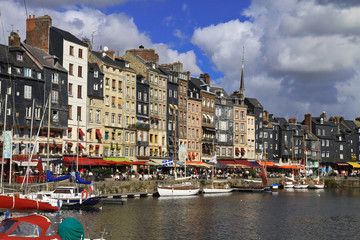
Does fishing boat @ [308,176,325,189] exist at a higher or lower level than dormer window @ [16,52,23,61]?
lower

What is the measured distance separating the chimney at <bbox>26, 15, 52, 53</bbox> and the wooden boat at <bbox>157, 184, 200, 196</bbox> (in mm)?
25135

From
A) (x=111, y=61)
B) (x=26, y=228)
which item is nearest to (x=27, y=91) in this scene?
(x=111, y=61)

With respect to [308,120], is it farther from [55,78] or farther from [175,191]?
[55,78]

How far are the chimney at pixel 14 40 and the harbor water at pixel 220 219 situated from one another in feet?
84.3

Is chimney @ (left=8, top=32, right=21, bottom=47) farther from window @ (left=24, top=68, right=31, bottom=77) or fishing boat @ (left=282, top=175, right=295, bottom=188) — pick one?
fishing boat @ (left=282, top=175, right=295, bottom=188)

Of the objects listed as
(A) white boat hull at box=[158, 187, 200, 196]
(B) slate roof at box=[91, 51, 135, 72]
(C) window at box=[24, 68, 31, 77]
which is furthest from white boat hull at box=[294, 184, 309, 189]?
(C) window at box=[24, 68, 31, 77]

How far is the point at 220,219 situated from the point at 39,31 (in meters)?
41.2

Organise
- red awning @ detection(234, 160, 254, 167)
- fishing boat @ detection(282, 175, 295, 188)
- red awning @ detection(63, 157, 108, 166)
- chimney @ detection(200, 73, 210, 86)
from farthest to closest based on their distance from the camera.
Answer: chimney @ detection(200, 73, 210, 86)
red awning @ detection(234, 160, 254, 167)
fishing boat @ detection(282, 175, 295, 188)
red awning @ detection(63, 157, 108, 166)

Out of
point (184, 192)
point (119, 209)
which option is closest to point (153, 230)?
point (119, 209)

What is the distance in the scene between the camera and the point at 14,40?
220 ft

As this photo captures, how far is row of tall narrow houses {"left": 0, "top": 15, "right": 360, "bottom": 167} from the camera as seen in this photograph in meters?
63.9

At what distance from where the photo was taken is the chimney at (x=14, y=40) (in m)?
67.0

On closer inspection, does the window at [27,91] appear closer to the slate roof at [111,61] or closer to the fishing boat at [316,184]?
the slate roof at [111,61]

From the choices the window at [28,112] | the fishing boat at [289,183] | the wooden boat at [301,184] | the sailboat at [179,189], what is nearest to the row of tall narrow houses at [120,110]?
the window at [28,112]
